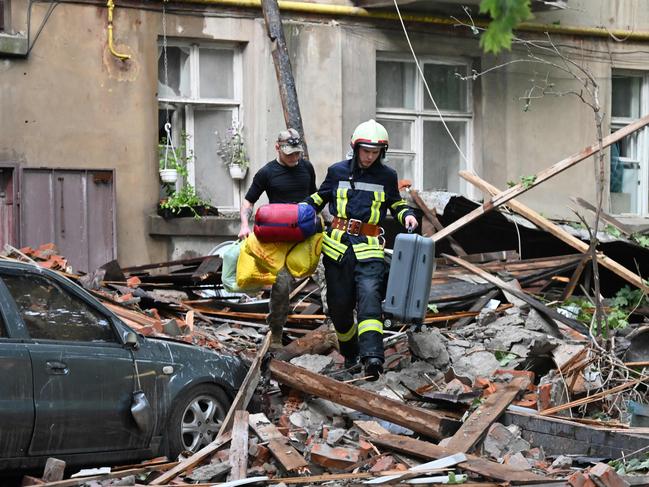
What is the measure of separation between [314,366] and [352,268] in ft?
2.95

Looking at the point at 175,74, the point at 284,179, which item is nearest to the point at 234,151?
the point at 175,74

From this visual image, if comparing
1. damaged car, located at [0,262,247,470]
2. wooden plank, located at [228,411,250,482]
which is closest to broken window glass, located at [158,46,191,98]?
damaged car, located at [0,262,247,470]

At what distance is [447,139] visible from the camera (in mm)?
15578

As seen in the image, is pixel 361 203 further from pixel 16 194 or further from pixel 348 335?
pixel 16 194

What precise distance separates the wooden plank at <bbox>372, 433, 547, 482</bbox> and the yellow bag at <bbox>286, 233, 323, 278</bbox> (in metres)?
2.19

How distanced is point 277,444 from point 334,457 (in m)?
0.39

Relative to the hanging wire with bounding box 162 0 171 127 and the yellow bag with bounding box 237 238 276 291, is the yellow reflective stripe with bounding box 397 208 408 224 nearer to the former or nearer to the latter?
the yellow bag with bounding box 237 238 276 291

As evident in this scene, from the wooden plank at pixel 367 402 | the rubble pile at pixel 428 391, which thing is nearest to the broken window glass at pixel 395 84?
the rubble pile at pixel 428 391

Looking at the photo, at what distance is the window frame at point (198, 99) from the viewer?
13969 mm

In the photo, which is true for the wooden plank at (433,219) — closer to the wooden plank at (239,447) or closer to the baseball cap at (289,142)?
the baseball cap at (289,142)

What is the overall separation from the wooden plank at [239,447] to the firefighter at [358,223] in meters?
1.73

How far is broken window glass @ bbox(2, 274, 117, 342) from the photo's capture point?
684cm

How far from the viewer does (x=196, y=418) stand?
7.56 metres

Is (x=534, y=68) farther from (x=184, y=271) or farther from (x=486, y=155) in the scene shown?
(x=184, y=271)
